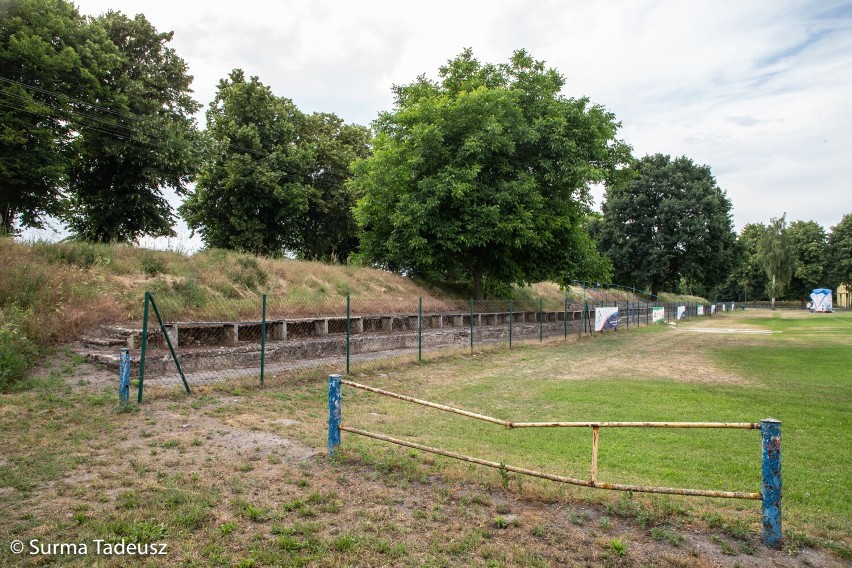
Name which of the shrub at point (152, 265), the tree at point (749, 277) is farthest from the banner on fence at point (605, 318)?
the tree at point (749, 277)

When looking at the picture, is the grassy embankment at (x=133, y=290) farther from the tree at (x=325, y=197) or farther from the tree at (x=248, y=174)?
the tree at (x=325, y=197)

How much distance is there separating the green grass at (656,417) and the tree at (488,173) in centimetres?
811

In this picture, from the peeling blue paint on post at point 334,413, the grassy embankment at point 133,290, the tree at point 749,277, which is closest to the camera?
the peeling blue paint on post at point 334,413

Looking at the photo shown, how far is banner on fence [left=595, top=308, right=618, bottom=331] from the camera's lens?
1298 inches

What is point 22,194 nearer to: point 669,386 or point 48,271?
point 48,271

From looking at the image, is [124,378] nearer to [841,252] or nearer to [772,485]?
[772,485]

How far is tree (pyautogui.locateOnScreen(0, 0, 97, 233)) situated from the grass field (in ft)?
44.9

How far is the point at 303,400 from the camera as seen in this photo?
11031 millimetres

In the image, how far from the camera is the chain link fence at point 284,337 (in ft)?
39.7

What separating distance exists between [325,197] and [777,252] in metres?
79.4

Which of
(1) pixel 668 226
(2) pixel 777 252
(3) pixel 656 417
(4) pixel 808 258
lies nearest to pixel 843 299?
(4) pixel 808 258

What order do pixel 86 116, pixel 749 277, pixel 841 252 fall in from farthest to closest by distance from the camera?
pixel 749 277 → pixel 841 252 → pixel 86 116

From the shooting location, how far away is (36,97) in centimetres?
2173

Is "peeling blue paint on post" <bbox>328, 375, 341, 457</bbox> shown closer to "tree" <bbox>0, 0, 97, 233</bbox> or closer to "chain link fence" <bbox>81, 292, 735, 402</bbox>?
"chain link fence" <bbox>81, 292, 735, 402</bbox>
